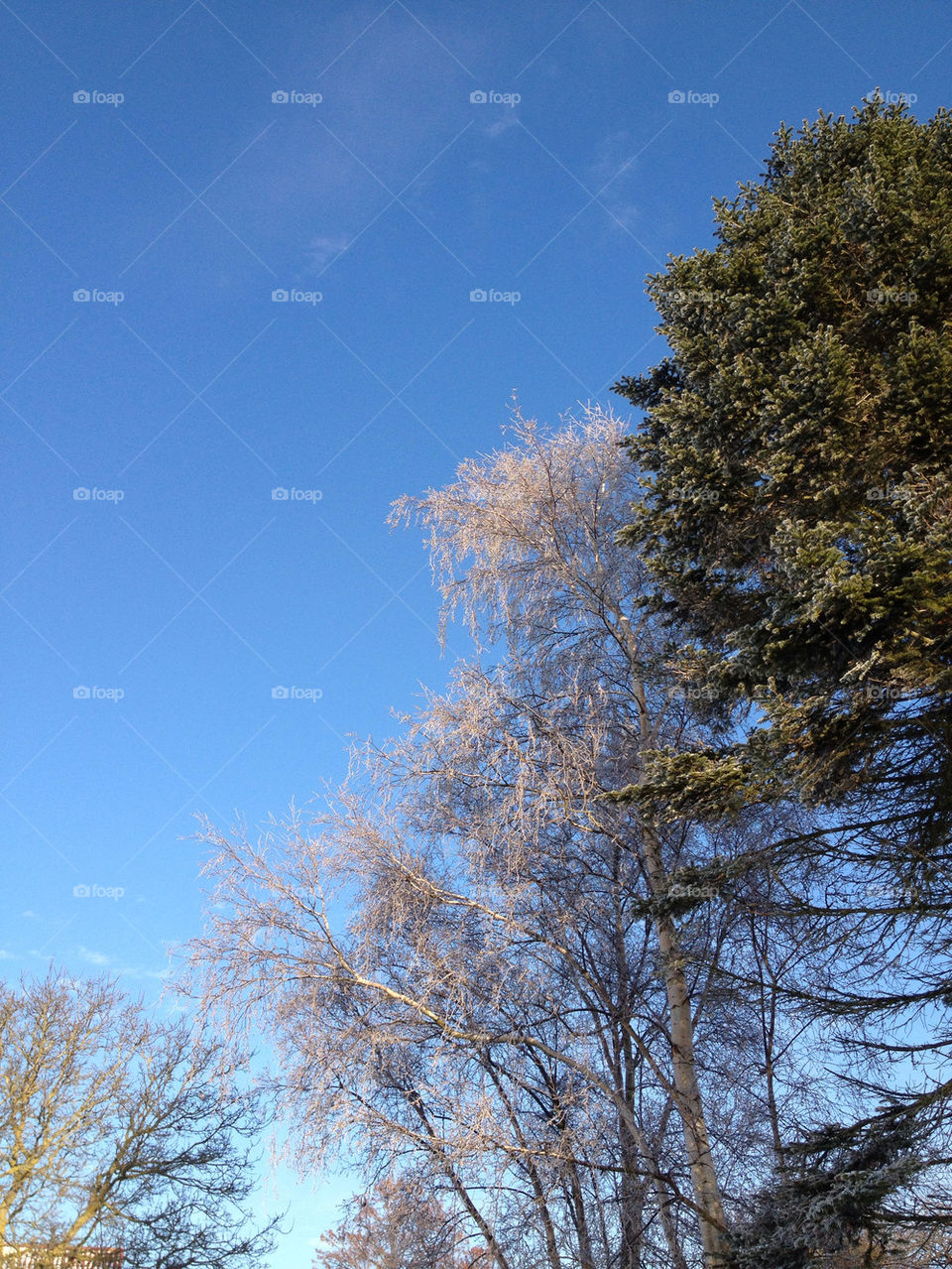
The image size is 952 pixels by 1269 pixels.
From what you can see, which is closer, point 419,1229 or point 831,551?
point 831,551

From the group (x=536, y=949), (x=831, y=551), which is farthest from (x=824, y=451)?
(x=536, y=949)

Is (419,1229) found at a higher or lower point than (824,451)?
lower

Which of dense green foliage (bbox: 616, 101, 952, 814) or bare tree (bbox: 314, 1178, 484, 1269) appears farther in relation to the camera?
bare tree (bbox: 314, 1178, 484, 1269)

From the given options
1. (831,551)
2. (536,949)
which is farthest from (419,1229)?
(831,551)

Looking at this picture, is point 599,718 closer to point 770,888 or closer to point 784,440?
point 770,888

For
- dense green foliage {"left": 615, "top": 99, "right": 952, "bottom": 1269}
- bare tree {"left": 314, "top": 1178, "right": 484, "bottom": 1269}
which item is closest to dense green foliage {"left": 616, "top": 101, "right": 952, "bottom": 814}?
dense green foliage {"left": 615, "top": 99, "right": 952, "bottom": 1269}

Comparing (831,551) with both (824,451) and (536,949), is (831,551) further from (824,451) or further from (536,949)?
(536,949)

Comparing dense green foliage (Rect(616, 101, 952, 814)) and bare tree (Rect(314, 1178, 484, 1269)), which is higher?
dense green foliage (Rect(616, 101, 952, 814))

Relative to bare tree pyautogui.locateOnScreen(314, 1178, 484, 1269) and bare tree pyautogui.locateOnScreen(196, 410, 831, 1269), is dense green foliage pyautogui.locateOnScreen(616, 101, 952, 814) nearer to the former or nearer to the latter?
bare tree pyautogui.locateOnScreen(196, 410, 831, 1269)

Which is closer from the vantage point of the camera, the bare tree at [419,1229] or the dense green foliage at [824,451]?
the dense green foliage at [824,451]

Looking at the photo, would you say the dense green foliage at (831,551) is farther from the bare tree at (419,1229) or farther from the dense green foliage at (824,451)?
the bare tree at (419,1229)

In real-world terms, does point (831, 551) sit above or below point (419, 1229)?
above

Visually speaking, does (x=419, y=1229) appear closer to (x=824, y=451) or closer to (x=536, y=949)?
(x=536, y=949)

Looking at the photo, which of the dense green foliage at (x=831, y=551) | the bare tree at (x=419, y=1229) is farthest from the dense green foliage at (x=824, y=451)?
the bare tree at (x=419, y=1229)
